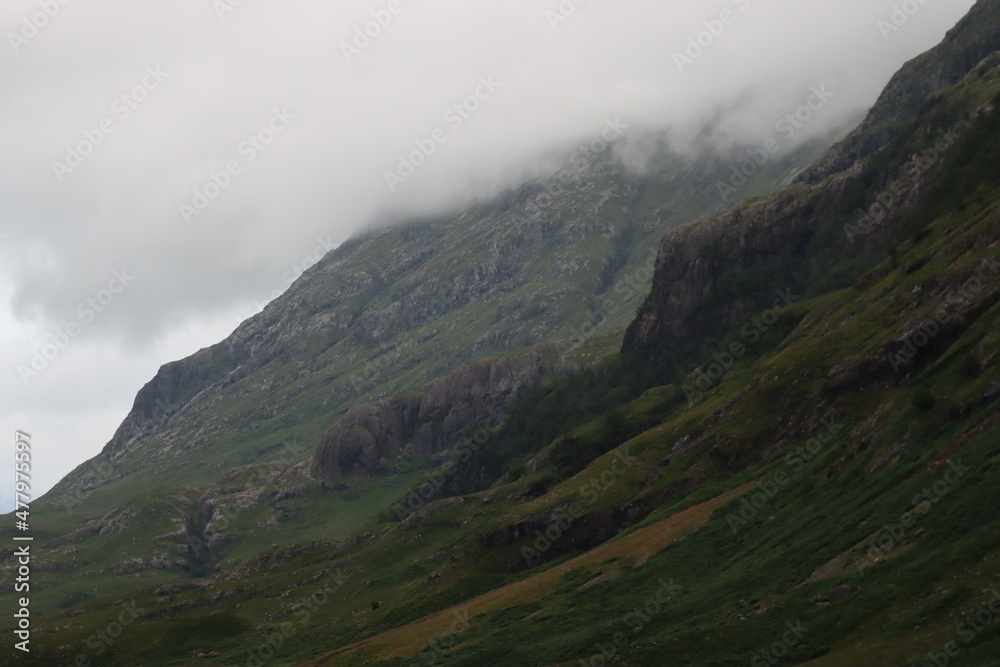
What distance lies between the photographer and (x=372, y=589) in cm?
17325

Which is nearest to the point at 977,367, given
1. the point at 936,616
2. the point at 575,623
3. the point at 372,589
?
the point at 936,616

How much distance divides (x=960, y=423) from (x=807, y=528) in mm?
16120

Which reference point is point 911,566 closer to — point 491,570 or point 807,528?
point 807,528
